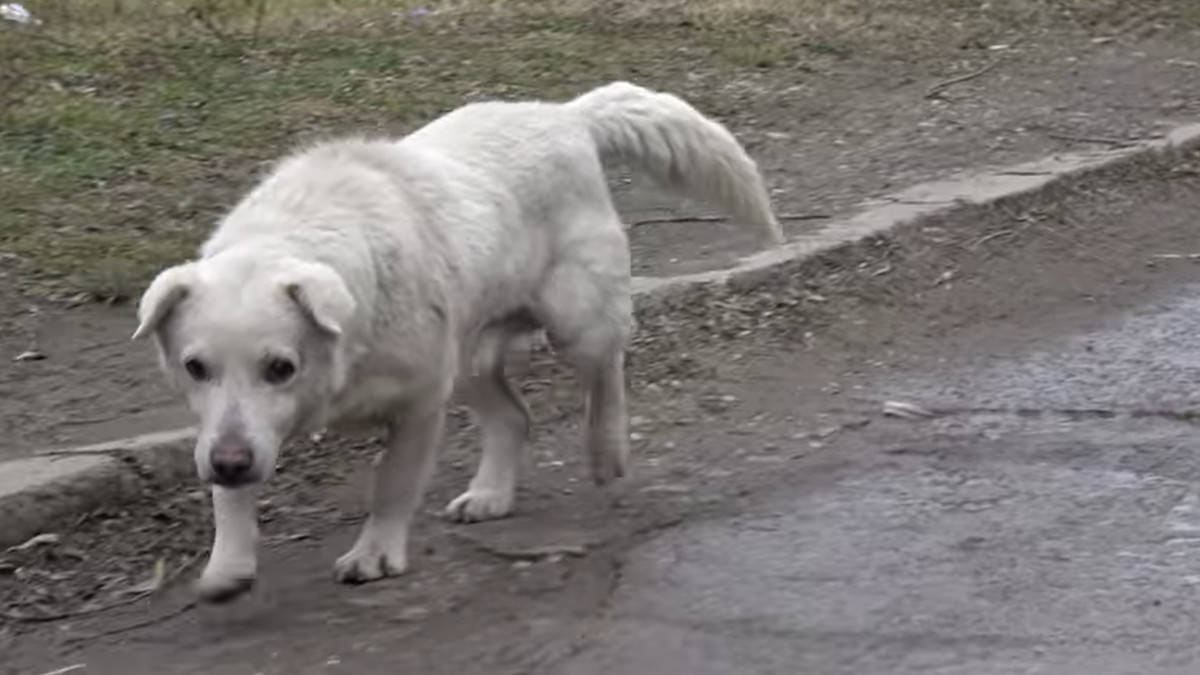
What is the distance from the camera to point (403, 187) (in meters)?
5.03

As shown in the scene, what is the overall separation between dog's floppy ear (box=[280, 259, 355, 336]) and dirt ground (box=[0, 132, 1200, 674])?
2.38 ft

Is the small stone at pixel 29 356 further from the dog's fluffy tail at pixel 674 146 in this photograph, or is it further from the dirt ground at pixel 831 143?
the dog's fluffy tail at pixel 674 146

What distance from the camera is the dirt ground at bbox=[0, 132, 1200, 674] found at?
15.2 ft

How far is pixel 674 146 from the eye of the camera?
5895 mm

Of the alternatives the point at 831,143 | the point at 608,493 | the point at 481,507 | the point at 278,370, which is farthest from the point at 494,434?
the point at 831,143

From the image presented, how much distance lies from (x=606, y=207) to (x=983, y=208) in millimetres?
3173

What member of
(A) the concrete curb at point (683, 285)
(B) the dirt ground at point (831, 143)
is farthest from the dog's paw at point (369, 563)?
(B) the dirt ground at point (831, 143)

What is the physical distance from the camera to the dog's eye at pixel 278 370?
439 centimetres

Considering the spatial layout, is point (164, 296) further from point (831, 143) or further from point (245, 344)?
point (831, 143)

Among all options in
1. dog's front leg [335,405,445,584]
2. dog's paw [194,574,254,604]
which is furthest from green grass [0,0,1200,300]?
dog's paw [194,574,254,604]

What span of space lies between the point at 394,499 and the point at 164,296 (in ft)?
2.83

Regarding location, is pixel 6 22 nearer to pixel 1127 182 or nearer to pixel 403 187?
pixel 1127 182

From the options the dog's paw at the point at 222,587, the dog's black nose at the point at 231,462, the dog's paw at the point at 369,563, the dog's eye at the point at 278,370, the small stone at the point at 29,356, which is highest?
the dog's eye at the point at 278,370

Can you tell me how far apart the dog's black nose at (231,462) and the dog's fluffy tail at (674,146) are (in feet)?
5.85
